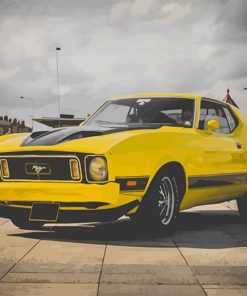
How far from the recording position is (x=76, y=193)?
5.84 m

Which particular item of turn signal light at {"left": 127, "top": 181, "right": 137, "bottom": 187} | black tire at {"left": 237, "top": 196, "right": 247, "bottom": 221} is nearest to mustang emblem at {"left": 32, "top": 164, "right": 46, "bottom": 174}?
turn signal light at {"left": 127, "top": 181, "right": 137, "bottom": 187}

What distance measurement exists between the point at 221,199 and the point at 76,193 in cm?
265

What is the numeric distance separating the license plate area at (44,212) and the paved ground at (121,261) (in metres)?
0.25

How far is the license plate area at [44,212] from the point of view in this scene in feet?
19.6

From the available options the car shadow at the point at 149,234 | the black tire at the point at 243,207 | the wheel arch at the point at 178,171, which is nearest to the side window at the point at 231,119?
the black tire at the point at 243,207

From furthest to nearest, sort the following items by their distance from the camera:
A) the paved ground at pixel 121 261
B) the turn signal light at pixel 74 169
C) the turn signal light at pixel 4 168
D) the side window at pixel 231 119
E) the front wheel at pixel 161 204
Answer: the side window at pixel 231 119 < the turn signal light at pixel 4 168 < the front wheel at pixel 161 204 < the turn signal light at pixel 74 169 < the paved ground at pixel 121 261

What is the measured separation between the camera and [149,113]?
7.43 metres

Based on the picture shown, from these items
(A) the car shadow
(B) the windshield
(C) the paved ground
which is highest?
(B) the windshield

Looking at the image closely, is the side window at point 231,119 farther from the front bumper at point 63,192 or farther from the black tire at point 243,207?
the front bumper at point 63,192

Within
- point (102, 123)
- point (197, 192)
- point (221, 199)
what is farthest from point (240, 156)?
point (102, 123)

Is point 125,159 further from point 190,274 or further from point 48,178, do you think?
point 190,274

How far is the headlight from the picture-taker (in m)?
5.83

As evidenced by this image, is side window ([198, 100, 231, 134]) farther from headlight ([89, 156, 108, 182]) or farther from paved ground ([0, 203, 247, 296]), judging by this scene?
headlight ([89, 156, 108, 182])

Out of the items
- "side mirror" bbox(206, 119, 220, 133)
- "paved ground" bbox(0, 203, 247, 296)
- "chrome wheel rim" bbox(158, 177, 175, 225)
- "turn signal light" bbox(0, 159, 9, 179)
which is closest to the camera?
"paved ground" bbox(0, 203, 247, 296)
